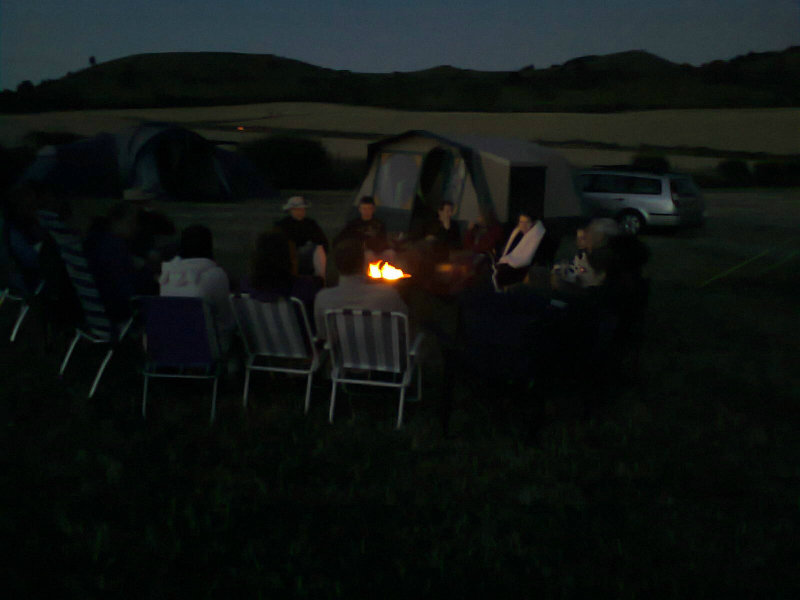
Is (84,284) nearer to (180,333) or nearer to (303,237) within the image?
(180,333)

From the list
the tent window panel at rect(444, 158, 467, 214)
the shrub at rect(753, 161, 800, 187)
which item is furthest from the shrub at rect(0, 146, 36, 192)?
the shrub at rect(753, 161, 800, 187)

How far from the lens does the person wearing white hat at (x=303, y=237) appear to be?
553 centimetres

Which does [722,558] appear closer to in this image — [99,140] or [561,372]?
[561,372]

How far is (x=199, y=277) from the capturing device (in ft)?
12.9

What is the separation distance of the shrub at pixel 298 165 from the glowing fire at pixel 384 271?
1617 centimetres

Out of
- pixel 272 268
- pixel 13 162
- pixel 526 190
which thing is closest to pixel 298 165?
pixel 13 162

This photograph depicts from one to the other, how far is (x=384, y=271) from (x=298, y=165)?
16.7 meters

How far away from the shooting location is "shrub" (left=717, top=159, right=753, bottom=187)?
2639 centimetres

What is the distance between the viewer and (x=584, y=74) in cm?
3584

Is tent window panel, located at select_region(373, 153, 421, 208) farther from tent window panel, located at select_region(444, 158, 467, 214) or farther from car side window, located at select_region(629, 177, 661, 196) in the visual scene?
car side window, located at select_region(629, 177, 661, 196)

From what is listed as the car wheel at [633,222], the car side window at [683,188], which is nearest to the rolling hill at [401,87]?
the car side window at [683,188]

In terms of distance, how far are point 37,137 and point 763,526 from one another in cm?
2222

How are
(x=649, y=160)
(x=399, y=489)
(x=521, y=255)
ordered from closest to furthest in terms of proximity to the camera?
(x=399, y=489) → (x=521, y=255) → (x=649, y=160)

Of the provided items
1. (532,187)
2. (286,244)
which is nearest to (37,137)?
(532,187)
